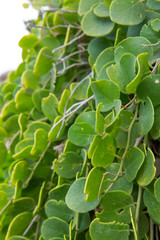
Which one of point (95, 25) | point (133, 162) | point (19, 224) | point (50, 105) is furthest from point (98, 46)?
Answer: point (19, 224)

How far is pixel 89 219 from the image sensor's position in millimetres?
408

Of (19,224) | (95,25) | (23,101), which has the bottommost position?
(19,224)

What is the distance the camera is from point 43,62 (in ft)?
Result: 1.81

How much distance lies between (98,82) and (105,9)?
173 mm

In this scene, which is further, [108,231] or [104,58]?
[104,58]

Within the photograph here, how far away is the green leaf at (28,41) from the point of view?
0.56m

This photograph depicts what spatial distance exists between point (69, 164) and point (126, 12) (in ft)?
0.82

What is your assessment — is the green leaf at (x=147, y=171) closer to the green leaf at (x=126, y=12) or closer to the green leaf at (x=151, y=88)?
the green leaf at (x=151, y=88)

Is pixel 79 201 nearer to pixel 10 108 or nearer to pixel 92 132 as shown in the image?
pixel 92 132

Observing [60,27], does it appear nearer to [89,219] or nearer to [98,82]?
[98,82]

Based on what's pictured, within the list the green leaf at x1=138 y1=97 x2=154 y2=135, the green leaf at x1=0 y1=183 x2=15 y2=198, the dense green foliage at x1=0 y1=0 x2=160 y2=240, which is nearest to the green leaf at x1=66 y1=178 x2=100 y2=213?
the dense green foliage at x1=0 y1=0 x2=160 y2=240

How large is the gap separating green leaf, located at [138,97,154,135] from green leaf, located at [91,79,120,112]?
36 millimetres

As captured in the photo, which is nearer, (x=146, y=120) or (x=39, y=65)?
(x=146, y=120)

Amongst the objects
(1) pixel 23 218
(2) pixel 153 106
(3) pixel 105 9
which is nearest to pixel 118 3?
(3) pixel 105 9
